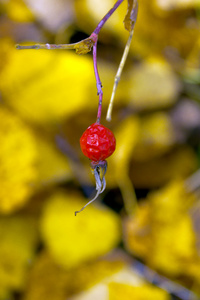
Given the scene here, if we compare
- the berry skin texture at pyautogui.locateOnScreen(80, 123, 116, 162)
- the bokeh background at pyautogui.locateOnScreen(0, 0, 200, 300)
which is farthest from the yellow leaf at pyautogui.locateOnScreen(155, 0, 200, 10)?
the berry skin texture at pyautogui.locateOnScreen(80, 123, 116, 162)

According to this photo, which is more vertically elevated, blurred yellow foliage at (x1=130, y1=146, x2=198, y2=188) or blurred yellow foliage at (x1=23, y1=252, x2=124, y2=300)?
blurred yellow foliage at (x1=130, y1=146, x2=198, y2=188)

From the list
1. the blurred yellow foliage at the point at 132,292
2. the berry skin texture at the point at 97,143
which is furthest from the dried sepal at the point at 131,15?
the blurred yellow foliage at the point at 132,292

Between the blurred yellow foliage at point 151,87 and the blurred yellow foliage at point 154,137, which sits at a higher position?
the blurred yellow foliage at point 151,87

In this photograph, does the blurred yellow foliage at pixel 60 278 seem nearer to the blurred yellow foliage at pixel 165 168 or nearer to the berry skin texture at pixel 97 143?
the blurred yellow foliage at pixel 165 168

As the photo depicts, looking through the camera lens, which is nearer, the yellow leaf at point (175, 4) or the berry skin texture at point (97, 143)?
the berry skin texture at point (97, 143)

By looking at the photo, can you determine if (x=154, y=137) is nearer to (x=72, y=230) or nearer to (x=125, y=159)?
(x=125, y=159)

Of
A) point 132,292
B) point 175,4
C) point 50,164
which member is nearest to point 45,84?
point 50,164

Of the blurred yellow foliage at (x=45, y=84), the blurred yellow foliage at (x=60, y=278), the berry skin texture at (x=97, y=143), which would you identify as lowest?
the berry skin texture at (x=97, y=143)

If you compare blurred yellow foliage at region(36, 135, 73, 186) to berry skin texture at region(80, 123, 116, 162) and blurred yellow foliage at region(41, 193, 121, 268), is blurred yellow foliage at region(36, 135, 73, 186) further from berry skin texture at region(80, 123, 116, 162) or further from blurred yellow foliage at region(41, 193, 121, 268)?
berry skin texture at region(80, 123, 116, 162)
